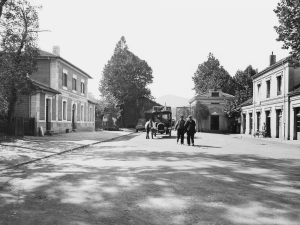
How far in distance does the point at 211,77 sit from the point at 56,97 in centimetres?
4572

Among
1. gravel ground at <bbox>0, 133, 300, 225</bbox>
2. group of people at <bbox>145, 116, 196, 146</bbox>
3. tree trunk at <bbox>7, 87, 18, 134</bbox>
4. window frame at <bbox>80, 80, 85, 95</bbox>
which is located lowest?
gravel ground at <bbox>0, 133, 300, 225</bbox>

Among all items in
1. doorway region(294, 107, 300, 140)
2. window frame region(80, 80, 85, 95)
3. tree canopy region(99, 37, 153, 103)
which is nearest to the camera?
doorway region(294, 107, 300, 140)

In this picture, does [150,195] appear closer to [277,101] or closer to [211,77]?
[277,101]

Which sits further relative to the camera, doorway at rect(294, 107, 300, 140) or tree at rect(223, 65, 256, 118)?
tree at rect(223, 65, 256, 118)

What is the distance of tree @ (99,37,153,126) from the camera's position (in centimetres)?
5678

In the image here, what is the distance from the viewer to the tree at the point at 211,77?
65438 mm

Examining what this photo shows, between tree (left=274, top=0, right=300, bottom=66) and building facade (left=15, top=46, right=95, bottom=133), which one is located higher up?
tree (left=274, top=0, right=300, bottom=66)

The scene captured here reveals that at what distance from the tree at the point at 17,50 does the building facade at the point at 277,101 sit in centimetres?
2133

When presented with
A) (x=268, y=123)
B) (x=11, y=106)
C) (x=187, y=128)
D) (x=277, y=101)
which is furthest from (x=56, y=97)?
(x=268, y=123)

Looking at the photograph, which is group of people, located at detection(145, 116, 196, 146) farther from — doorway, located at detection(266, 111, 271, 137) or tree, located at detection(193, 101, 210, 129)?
tree, located at detection(193, 101, 210, 129)

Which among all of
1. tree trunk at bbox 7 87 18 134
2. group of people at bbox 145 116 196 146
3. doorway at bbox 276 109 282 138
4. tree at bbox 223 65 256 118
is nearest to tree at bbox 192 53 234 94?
tree at bbox 223 65 256 118

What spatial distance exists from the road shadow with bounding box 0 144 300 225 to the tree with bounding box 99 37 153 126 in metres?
47.7

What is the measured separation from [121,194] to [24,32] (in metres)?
17.2

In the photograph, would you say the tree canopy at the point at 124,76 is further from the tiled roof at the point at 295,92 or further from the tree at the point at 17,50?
the tree at the point at 17,50
